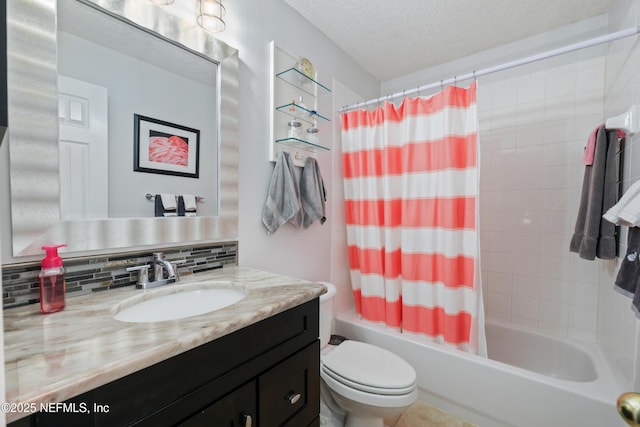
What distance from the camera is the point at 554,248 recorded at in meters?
1.89

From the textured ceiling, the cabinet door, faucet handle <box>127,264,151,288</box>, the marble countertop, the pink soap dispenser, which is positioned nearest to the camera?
the marble countertop

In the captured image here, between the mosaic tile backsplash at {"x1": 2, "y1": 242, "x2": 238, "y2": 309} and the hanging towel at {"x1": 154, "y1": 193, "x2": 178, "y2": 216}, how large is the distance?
0.48 ft

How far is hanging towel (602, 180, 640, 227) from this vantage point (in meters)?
0.87

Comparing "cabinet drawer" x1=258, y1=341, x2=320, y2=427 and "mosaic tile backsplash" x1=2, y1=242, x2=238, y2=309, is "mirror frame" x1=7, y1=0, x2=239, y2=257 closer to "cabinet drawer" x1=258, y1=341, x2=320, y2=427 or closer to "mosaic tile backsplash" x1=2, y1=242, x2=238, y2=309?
"mosaic tile backsplash" x1=2, y1=242, x2=238, y2=309

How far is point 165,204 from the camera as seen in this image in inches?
44.2

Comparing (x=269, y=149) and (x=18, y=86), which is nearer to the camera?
(x=18, y=86)

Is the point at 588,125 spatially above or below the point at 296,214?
above

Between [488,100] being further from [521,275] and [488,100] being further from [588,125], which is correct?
[521,275]

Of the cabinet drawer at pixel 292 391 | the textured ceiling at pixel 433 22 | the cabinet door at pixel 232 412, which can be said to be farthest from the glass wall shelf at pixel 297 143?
the cabinet door at pixel 232 412

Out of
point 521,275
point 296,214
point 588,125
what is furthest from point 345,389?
point 588,125

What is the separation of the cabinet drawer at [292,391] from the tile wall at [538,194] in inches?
68.4

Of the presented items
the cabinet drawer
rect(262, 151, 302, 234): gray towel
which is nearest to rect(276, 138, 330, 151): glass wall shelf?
rect(262, 151, 302, 234): gray towel

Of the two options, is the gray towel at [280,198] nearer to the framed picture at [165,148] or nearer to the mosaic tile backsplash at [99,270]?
the mosaic tile backsplash at [99,270]

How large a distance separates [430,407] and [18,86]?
2.27 metres
